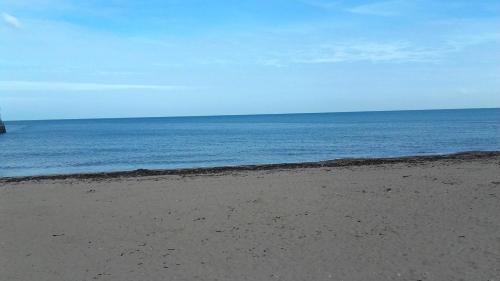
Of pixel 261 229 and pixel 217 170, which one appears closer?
pixel 261 229

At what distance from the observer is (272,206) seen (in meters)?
11.1

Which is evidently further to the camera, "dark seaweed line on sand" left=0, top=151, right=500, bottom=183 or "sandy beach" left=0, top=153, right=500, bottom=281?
"dark seaweed line on sand" left=0, top=151, right=500, bottom=183

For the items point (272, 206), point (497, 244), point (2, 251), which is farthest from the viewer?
point (272, 206)

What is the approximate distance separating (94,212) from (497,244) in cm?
866

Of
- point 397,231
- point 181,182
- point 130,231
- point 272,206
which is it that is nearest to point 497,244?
point 397,231

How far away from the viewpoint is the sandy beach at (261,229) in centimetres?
684

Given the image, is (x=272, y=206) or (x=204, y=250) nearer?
(x=204, y=250)

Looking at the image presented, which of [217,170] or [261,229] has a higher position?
[261,229]

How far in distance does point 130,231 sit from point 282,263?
3.66m

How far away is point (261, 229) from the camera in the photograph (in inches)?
356

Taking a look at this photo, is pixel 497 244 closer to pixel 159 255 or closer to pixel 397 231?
→ pixel 397 231

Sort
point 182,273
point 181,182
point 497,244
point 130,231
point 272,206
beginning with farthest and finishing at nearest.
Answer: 1. point 181,182
2. point 272,206
3. point 130,231
4. point 497,244
5. point 182,273

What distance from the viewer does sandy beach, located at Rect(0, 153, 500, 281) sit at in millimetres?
6840

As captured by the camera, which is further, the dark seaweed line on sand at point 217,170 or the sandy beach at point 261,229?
the dark seaweed line on sand at point 217,170
